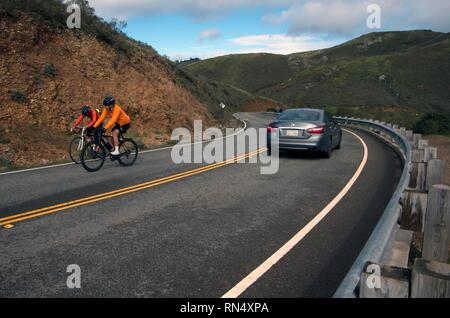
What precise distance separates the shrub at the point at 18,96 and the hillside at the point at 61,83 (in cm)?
2

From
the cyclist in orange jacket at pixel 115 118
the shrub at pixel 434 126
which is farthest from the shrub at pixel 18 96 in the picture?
the shrub at pixel 434 126

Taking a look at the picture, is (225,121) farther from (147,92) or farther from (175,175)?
(175,175)

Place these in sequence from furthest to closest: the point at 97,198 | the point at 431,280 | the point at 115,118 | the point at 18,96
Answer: the point at 18,96 → the point at 115,118 → the point at 97,198 → the point at 431,280

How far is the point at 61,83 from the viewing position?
18.5m

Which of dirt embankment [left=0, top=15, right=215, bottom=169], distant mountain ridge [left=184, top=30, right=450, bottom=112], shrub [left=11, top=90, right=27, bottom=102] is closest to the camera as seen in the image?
dirt embankment [left=0, top=15, right=215, bottom=169]

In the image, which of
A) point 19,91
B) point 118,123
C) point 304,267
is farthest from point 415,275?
point 19,91

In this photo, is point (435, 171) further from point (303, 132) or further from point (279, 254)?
point (303, 132)

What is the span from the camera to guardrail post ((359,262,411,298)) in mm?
2193

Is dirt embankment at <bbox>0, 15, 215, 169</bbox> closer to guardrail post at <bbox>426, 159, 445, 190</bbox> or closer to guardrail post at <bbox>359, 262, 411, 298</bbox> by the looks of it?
guardrail post at <bbox>426, 159, 445, 190</bbox>

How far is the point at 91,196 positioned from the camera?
7.41 m

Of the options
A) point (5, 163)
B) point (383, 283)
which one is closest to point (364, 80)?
point (5, 163)

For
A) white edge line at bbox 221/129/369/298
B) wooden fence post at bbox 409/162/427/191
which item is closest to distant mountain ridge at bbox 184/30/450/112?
white edge line at bbox 221/129/369/298

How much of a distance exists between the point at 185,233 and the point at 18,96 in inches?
550
